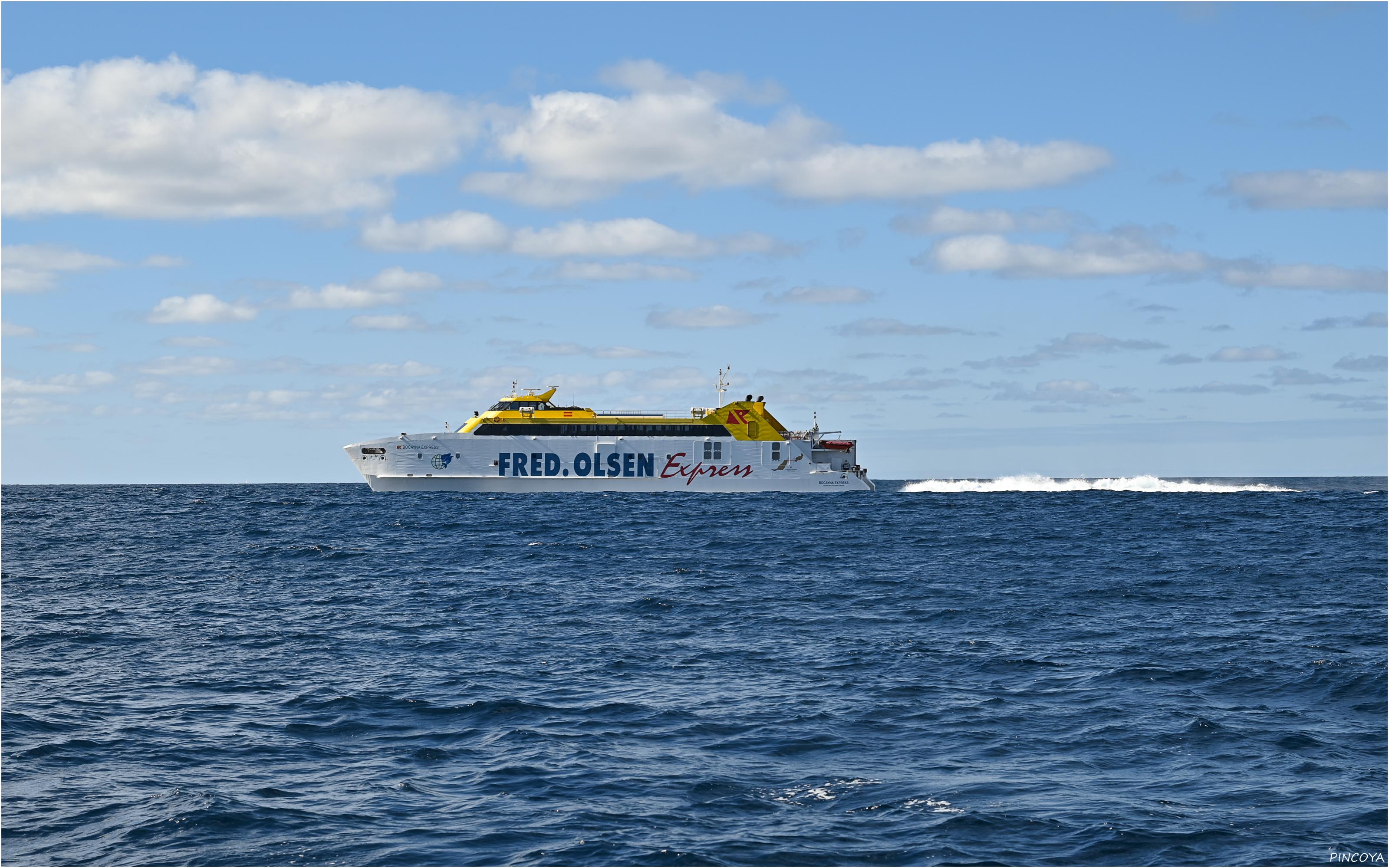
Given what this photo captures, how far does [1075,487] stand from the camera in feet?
394

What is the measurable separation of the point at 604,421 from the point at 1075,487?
63165 mm

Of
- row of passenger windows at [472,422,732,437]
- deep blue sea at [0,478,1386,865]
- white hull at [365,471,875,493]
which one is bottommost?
deep blue sea at [0,478,1386,865]

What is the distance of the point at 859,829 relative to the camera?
11266 mm

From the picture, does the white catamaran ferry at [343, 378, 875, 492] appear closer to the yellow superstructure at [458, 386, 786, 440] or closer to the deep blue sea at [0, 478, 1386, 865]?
the yellow superstructure at [458, 386, 786, 440]

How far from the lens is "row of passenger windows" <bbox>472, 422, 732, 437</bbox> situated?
7756 cm

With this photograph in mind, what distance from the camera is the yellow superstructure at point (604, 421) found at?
256 ft

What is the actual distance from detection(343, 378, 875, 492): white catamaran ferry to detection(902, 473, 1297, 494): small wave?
24.0 metres

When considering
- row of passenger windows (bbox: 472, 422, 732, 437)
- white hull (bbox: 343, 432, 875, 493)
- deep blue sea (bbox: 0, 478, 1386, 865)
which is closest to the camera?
deep blue sea (bbox: 0, 478, 1386, 865)

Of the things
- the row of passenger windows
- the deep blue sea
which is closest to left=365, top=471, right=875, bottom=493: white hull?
the row of passenger windows

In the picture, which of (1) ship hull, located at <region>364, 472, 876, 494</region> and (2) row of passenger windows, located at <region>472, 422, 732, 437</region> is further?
(2) row of passenger windows, located at <region>472, 422, 732, 437</region>

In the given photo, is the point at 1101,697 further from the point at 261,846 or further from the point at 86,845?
the point at 86,845

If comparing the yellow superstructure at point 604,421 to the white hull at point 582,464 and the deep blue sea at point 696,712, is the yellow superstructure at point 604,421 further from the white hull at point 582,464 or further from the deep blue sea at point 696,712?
the deep blue sea at point 696,712

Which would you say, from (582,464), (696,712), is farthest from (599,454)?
(696,712)

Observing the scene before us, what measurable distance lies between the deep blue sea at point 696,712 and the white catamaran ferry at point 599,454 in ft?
133
